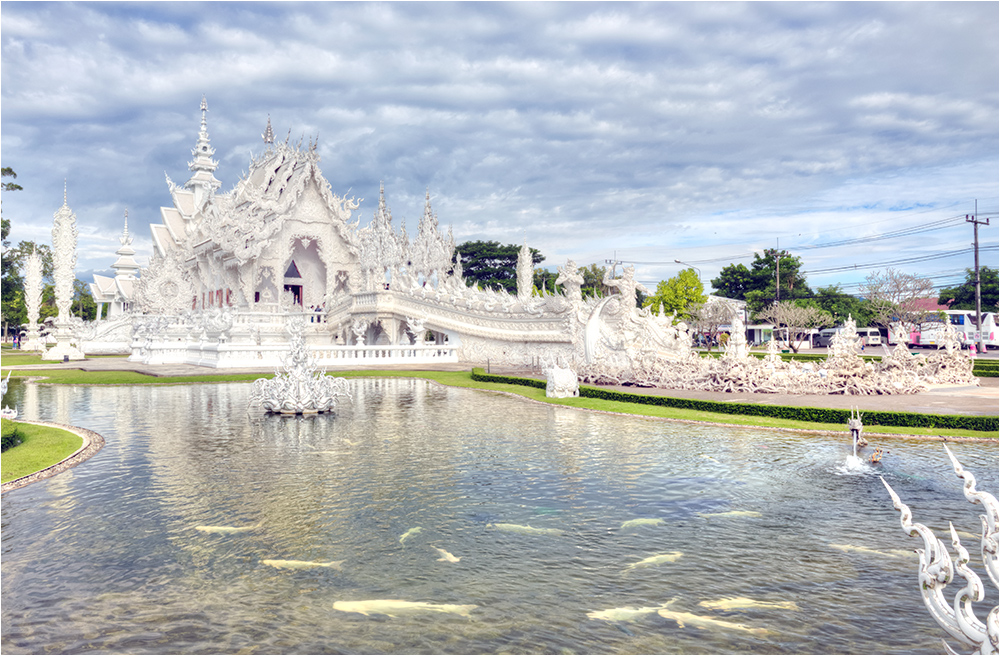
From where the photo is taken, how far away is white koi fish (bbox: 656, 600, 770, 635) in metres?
4.83

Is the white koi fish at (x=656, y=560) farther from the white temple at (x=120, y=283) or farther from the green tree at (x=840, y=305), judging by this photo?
the white temple at (x=120, y=283)

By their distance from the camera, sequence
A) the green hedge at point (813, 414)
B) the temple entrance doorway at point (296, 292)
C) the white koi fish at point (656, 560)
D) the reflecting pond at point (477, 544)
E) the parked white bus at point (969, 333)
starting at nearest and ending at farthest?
the reflecting pond at point (477, 544) < the white koi fish at point (656, 560) < the green hedge at point (813, 414) < the parked white bus at point (969, 333) < the temple entrance doorway at point (296, 292)

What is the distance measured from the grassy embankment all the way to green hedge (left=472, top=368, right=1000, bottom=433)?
18 centimetres

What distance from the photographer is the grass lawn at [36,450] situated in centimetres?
959

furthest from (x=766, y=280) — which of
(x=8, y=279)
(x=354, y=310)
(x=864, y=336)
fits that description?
(x=8, y=279)

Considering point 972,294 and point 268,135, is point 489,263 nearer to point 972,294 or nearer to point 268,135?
point 268,135

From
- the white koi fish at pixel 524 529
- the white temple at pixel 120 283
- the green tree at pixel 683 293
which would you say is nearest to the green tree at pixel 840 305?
→ the green tree at pixel 683 293

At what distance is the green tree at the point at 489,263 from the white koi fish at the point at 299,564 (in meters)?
56.5

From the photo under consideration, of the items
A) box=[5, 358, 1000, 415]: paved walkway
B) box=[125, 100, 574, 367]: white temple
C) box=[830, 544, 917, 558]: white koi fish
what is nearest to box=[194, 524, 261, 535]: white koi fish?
box=[830, 544, 917, 558]: white koi fish

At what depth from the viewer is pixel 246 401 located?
59.3ft

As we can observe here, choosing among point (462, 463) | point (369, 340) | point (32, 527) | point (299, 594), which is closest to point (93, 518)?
point (32, 527)

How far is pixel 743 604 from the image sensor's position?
17.2 ft

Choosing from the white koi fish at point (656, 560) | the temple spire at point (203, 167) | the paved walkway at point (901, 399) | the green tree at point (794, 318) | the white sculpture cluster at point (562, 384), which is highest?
the temple spire at point (203, 167)

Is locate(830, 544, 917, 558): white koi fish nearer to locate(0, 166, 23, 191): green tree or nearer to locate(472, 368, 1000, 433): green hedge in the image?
locate(472, 368, 1000, 433): green hedge
